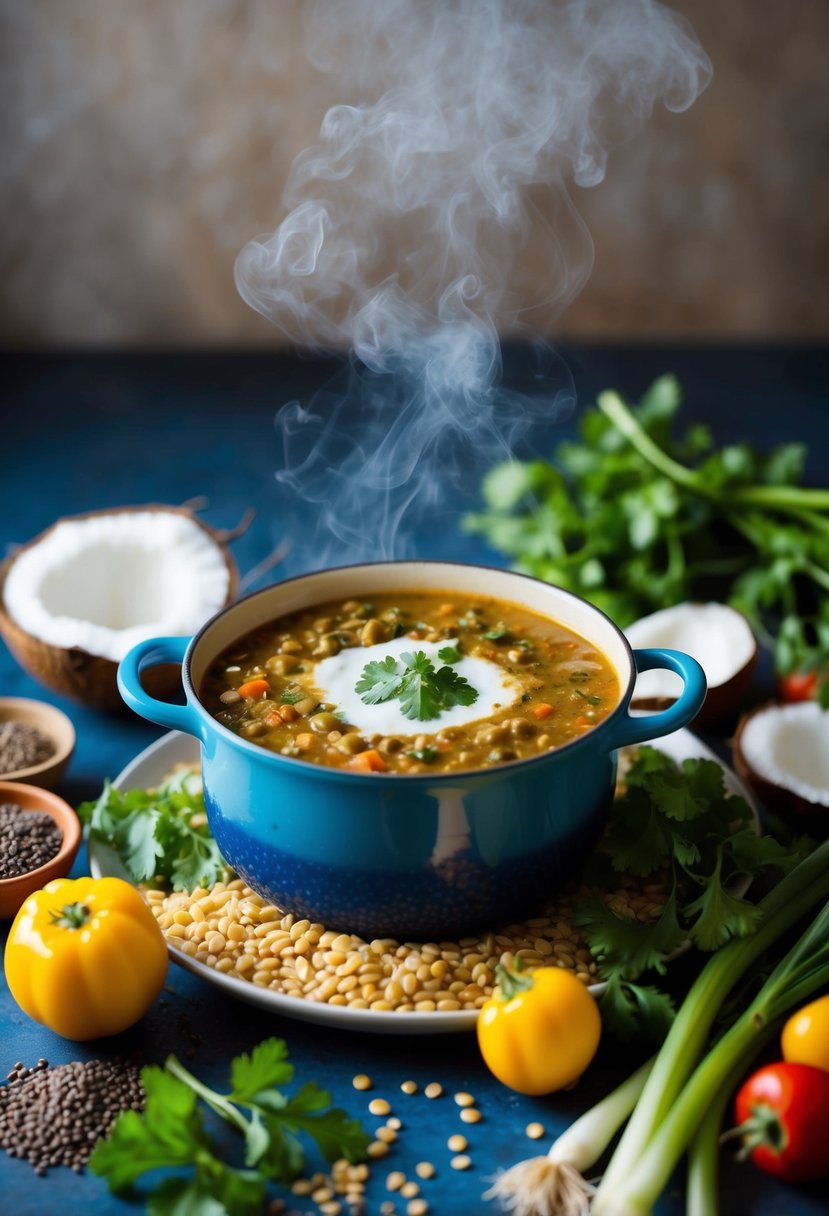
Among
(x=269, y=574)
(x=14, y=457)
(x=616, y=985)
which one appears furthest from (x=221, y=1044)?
(x=14, y=457)

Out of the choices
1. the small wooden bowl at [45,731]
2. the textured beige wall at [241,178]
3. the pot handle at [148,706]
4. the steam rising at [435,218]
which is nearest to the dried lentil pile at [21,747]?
the small wooden bowl at [45,731]

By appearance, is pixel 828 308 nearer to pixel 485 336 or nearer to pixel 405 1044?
pixel 485 336

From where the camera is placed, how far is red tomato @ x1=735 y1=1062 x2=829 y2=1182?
5.64 ft

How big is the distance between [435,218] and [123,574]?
2327 mm

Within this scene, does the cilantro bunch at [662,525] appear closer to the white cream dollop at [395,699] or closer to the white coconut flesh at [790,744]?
the white coconut flesh at [790,744]

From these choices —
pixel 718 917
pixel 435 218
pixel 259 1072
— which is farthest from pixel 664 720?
pixel 435 218

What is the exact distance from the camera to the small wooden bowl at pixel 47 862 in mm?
2266

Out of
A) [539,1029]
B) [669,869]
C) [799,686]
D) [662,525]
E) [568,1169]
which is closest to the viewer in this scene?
[568,1169]

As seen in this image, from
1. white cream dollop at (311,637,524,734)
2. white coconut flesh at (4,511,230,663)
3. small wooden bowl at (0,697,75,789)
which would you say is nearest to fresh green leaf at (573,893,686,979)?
white cream dollop at (311,637,524,734)

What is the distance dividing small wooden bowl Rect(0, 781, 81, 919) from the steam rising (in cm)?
129

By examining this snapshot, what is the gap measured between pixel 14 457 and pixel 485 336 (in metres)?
1.76

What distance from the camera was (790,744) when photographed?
270 centimetres

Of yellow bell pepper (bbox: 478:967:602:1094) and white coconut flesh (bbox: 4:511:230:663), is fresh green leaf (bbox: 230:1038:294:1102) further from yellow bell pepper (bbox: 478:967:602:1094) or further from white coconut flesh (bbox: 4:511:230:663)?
white coconut flesh (bbox: 4:511:230:663)

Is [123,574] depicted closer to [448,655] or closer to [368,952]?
[448,655]
